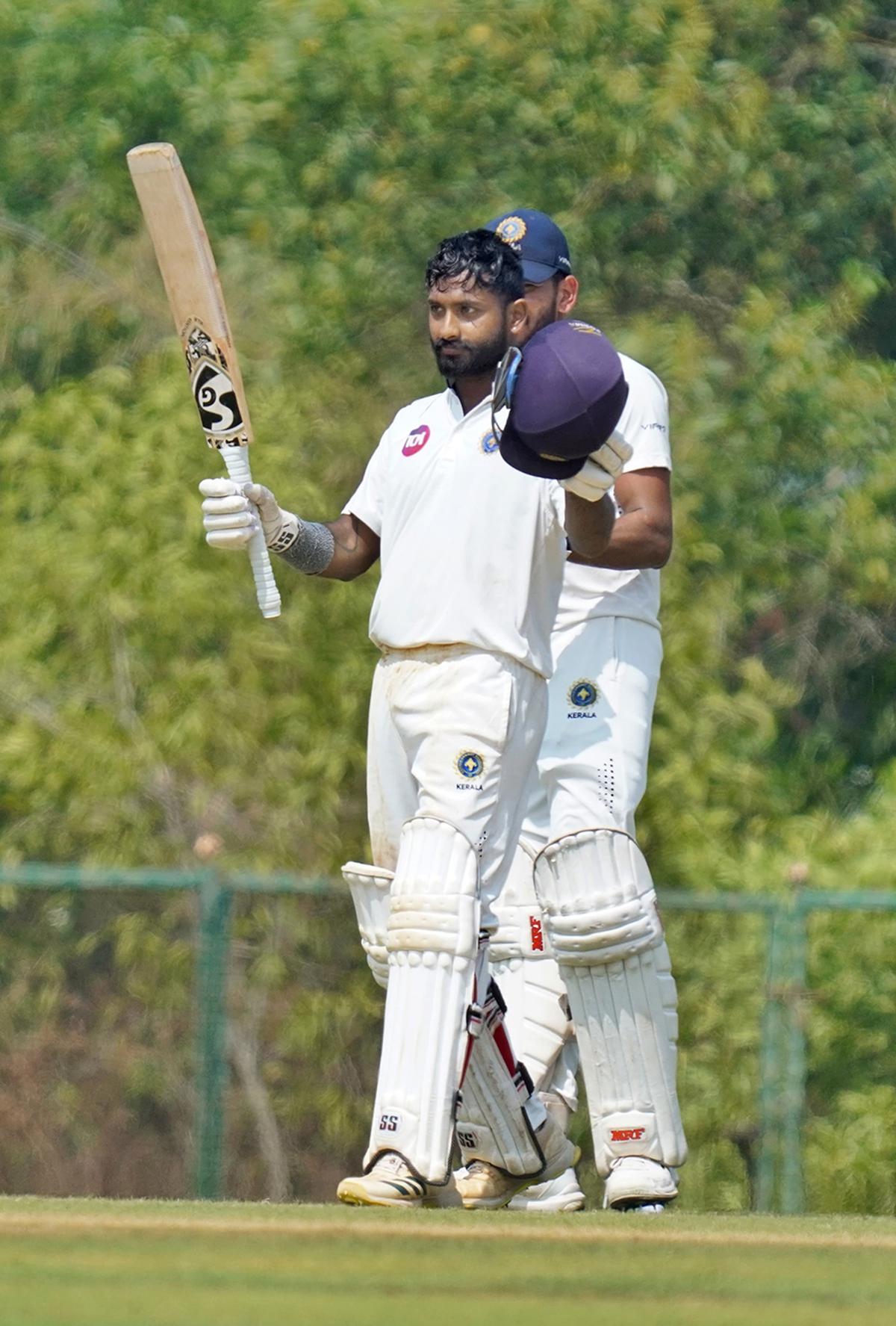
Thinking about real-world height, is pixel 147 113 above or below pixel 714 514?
above

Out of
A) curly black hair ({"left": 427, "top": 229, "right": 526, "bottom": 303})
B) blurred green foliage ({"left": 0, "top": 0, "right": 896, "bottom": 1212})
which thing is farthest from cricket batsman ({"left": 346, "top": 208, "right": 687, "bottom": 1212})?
blurred green foliage ({"left": 0, "top": 0, "right": 896, "bottom": 1212})

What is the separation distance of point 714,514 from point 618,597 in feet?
12.8

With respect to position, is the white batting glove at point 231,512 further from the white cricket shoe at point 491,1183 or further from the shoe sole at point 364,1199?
the white cricket shoe at point 491,1183

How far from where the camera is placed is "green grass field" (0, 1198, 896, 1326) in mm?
2680

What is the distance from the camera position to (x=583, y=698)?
17.2ft

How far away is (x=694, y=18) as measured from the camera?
957 cm

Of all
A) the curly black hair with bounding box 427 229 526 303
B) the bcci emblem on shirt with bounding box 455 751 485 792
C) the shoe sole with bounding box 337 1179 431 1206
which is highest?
the curly black hair with bounding box 427 229 526 303

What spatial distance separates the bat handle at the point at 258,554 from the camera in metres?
4.71

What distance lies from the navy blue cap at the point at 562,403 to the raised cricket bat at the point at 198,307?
0.74 m

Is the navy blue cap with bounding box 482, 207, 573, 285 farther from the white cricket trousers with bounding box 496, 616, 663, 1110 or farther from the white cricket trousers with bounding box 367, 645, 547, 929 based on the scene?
the white cricket trousers with bounding box 367, 645, 547, 929

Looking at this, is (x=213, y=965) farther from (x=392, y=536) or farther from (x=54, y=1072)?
(x=392, y=536)

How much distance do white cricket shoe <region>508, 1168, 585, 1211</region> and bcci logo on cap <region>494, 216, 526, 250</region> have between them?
210 cm

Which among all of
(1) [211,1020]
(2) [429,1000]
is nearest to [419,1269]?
(2) [429,1000]

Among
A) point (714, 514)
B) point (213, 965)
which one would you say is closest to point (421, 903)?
point (213, 965)
